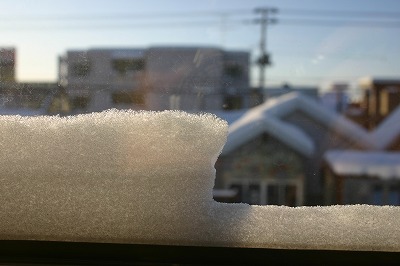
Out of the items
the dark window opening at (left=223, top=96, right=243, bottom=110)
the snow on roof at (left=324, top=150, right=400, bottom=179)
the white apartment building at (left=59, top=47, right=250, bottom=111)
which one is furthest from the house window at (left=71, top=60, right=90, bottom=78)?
the snow on roof at (left=324, top=150, right=400, bottom=179)

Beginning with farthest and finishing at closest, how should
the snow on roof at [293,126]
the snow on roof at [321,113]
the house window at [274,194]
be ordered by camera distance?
the snow on roof at [321,113]
the snow on roof at [293,126]
the house window at [274,194]

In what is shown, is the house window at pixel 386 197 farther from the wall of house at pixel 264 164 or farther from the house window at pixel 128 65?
the house window at pixel 128 65

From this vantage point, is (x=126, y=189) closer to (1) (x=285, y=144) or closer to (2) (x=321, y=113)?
(2) (x=321, y=113)

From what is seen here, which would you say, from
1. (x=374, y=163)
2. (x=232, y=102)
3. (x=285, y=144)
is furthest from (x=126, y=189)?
(x=374, y=163)

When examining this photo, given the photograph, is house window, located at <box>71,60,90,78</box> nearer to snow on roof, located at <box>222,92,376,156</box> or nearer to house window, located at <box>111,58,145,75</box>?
house window, located at <box>111,58,145,75</box>

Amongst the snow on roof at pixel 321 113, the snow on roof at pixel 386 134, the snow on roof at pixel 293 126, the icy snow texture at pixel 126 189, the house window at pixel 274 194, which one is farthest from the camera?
the snow on roof at pixel 386 134

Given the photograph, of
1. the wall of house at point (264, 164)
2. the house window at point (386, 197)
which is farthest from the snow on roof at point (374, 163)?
the house window at point (386, 197)

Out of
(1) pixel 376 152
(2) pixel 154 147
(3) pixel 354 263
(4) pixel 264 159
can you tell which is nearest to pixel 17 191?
(2) pixel 154 147
